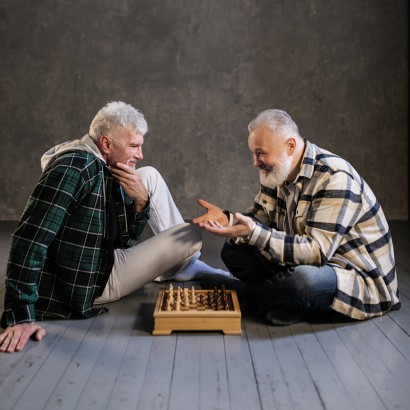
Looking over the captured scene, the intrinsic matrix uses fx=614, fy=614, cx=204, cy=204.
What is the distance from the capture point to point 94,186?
2689mm

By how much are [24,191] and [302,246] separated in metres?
4.96

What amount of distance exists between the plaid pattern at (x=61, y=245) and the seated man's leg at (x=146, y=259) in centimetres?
13

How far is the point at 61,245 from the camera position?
8.70 feet

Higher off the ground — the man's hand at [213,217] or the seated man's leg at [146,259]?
the man's hand at [213,217]

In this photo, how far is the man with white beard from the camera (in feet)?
8.50

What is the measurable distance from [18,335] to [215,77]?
189 inches

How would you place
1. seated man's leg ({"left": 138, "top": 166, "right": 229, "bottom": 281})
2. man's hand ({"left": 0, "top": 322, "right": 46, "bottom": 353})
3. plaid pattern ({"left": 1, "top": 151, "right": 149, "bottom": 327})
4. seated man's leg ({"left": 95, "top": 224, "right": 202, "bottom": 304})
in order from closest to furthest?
1. man's hand ({"left": 0, "top": 322, "right": 46, "bottom": 353})
2. plaid pattern ({"left": 1, "top": 151, "right": 149, "bottom": 327})
3. seated man's leg ({"left": 95, "top": 224, "right": 202, "bottom": 304})
4. seated man's leg ({"left": 138, "top": 166, "right": 229, "bottom": 281})

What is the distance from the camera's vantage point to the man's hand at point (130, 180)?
288 cm

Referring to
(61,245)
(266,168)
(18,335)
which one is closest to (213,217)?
(266,168)

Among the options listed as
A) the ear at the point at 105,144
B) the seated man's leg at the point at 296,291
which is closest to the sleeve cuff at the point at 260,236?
the seated man's leg at the point at 296,291

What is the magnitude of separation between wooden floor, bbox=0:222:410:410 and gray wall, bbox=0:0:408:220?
13.3 ft

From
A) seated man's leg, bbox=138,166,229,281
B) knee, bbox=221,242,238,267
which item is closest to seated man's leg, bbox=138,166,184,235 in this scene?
seated man's leg, bbox=138,166,229,281

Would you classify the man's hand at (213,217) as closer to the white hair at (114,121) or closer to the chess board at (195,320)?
the chess board at (195,320)

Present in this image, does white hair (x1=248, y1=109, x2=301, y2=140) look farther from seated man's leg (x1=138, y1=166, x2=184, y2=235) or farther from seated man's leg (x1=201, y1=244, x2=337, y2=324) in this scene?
seated man's leg (x1=138, y1=166, x2=184, y2=235)
